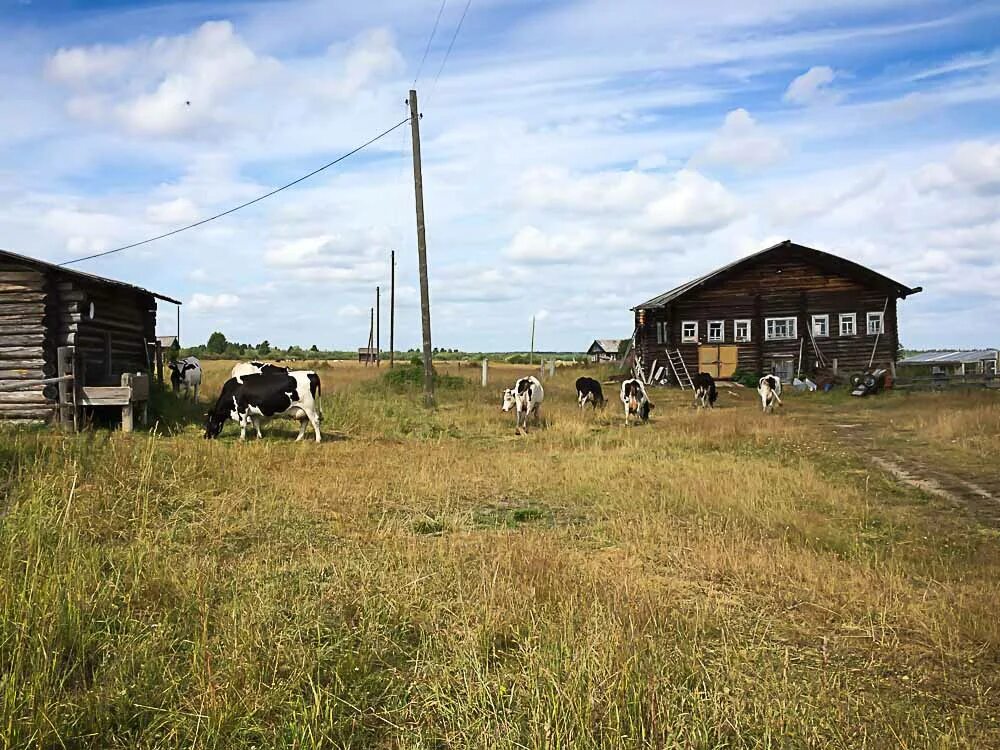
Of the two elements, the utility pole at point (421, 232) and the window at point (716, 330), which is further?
the window at point (716, 330)

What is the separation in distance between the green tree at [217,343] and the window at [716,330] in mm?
63557

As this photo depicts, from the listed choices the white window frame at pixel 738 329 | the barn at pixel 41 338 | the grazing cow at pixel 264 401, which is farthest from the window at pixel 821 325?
the barn at pixel 41 338

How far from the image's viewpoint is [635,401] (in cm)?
2128

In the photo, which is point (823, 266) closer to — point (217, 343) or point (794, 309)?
point (794, 309)

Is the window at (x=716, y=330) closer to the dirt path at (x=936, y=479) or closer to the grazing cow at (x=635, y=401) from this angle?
the grazing cow at (x=635, y=401)

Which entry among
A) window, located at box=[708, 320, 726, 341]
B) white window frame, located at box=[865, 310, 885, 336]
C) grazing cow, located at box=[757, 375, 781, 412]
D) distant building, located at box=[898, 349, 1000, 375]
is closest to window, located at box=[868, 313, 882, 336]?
white window frame, located at box=[865, 310, 885, 336]

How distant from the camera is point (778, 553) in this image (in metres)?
7.64

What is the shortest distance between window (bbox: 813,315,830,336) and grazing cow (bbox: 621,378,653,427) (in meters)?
17.8

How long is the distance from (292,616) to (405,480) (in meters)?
5.75

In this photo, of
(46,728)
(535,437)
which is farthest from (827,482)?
(46,728)

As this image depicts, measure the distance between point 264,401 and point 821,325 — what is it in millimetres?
27351

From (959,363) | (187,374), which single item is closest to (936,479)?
(187,374)

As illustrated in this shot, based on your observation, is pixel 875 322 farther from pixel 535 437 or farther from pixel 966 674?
pixel 966 674

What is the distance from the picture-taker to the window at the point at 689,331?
37.8 metres
